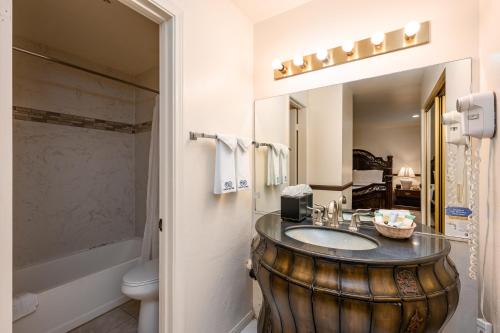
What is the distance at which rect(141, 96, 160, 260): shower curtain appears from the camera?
192cm

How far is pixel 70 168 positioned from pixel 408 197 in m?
2.94

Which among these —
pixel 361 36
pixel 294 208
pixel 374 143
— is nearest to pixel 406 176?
pixel 374 143

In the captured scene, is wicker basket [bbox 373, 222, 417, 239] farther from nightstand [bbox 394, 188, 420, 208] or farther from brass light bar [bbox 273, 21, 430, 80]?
brass light bar [bbox 273, 21, 430, 80]

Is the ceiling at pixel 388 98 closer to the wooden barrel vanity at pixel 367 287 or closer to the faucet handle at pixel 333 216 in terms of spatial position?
the faucet handle at pixel 333 216

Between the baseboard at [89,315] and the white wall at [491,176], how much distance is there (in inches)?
101

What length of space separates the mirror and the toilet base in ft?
3.36

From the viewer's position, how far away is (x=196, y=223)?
4.51 feet

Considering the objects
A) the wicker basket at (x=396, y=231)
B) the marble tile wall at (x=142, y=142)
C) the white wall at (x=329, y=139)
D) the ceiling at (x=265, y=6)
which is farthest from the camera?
the marble tile wall at (x=142, y=142)

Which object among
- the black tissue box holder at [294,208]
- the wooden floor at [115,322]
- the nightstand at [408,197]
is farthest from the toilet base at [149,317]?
the nightstand at [408,197]

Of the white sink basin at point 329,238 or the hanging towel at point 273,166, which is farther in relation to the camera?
the hanging towel at point 273,166

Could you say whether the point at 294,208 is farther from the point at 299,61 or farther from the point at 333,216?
the point at 299,61

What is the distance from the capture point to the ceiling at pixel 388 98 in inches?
52.9

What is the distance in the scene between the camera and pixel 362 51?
1.44 metres

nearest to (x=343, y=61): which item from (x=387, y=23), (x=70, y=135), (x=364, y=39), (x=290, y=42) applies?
(x=364, y=39)
